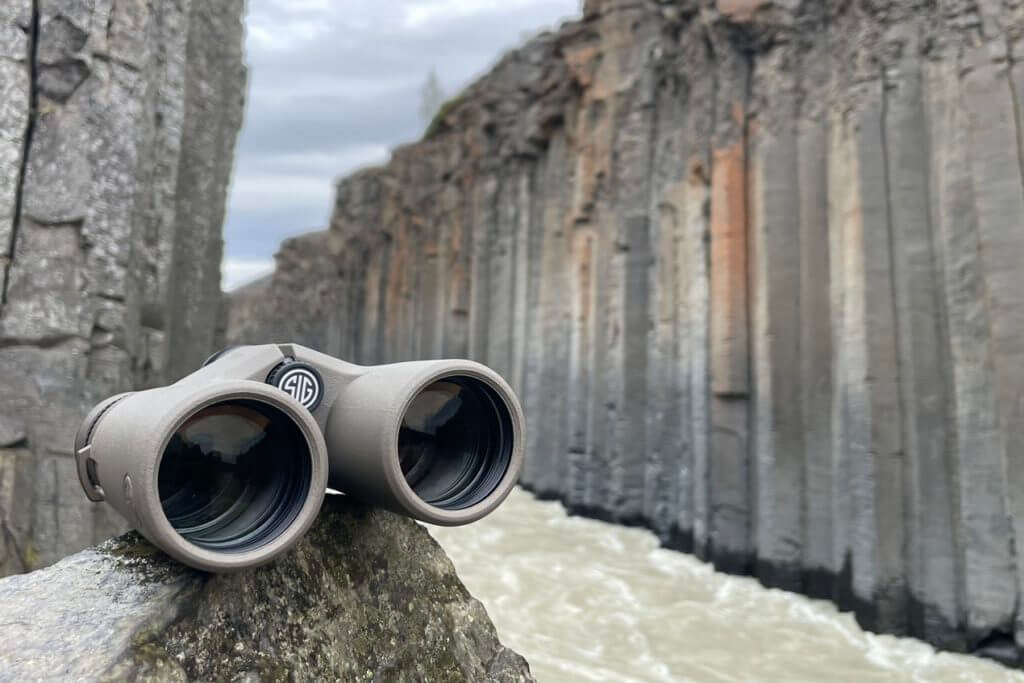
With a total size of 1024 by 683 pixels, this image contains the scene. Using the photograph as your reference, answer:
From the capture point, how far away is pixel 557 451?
11.2m

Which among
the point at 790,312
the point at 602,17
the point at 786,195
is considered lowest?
the point at 790,312

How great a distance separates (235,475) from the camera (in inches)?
80.6

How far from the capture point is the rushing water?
5078 mm

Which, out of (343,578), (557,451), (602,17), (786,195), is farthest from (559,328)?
(343,578)

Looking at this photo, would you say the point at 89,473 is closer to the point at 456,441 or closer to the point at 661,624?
the point at 456,441

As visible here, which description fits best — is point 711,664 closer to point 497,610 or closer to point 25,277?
point 497,610

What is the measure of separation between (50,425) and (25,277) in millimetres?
1188

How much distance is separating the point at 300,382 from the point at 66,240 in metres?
5.08

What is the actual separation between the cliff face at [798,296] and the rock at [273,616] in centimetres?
395

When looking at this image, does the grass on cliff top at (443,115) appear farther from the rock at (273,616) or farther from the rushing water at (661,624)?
the rock at (273,616)

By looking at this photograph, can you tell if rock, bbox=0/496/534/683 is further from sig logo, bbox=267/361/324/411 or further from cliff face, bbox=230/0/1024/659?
cliff face, bbox=230/0/1024/659

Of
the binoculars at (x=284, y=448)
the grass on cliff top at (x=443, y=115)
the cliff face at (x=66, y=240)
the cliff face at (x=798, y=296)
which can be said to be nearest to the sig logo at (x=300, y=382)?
the binoculars at (x=284, y=448)

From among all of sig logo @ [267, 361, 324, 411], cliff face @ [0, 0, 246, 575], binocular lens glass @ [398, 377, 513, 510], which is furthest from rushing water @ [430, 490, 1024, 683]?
cliff face @ [0, 0, 246, 575]

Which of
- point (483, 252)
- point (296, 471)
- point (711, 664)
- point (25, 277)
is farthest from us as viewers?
point (483, 252)
